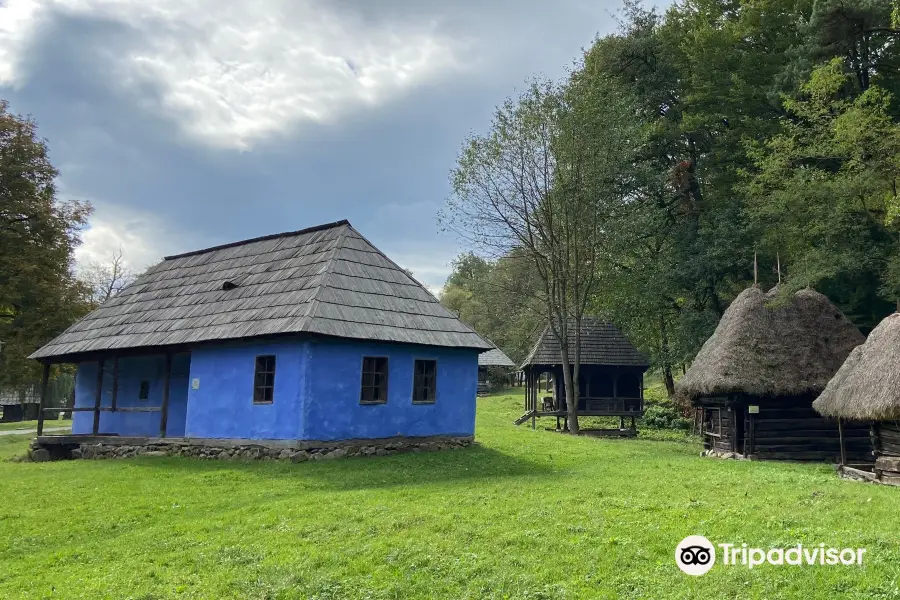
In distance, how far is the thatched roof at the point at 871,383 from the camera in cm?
1167

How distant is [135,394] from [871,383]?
18.1m

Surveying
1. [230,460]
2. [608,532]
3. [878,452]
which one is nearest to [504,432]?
[230,460]

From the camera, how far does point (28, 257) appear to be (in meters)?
25.4

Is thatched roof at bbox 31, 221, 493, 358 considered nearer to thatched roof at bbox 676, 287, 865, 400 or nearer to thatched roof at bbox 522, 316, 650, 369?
thatched roof at bbox 676, 287, 865, 400

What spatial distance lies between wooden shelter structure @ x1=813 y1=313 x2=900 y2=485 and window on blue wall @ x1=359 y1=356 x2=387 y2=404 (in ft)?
29.4

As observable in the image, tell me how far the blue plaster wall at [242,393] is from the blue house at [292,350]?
0.03m

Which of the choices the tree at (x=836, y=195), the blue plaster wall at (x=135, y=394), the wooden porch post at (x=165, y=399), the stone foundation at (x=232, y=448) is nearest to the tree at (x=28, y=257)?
the blue plaster wall at (x=135, y=394)

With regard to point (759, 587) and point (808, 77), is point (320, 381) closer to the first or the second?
point (759, 587)

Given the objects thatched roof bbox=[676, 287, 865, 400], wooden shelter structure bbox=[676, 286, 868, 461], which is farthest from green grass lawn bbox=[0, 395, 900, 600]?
wooden shelter structure bbox=[676, 286, 868, 461]

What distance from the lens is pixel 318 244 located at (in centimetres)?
1769

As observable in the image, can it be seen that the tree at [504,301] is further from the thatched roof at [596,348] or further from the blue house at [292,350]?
the blue house at [292,350]

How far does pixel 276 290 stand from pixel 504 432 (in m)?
8.58

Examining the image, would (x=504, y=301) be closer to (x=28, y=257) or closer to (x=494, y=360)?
(x=494, y=360)

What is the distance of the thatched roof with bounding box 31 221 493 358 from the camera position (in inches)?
583
